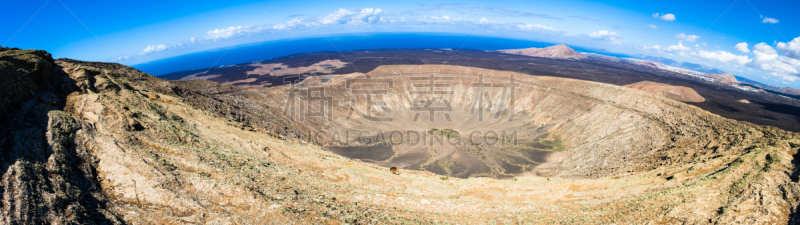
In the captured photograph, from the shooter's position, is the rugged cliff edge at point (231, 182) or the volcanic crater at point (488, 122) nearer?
the rugged cliff edge at point (231, 182)

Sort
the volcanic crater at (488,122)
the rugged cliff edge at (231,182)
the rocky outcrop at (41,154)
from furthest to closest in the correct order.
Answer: the volcanic crater at (488,122), the rugged cliff edge at (231,182), the rocky outcrop at (41,154)

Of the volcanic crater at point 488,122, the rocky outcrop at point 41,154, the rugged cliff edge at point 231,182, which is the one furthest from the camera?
the volcanic crater at point 488,122

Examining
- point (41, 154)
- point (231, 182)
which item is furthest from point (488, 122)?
point (41, 154)

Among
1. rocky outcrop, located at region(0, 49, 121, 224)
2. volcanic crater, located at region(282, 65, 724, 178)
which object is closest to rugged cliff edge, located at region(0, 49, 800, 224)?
rocky outcrop, located at region(0, 49, 121, 224)

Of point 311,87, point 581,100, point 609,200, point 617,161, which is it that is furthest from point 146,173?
point 581,100

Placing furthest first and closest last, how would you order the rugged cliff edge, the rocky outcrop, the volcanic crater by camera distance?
1. the volcanic crater
2. the rugged cliff edge
3. the rocky outcrop

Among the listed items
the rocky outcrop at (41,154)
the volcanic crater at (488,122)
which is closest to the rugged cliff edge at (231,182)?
the rocky outcrop at (41,154)

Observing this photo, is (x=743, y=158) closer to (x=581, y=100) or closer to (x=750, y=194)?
(x=750, y=194)

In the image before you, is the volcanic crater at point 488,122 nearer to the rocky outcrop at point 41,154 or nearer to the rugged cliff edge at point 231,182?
the rugged cliff edge at point 231,182

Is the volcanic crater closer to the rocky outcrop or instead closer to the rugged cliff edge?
the rugged cliff edge
